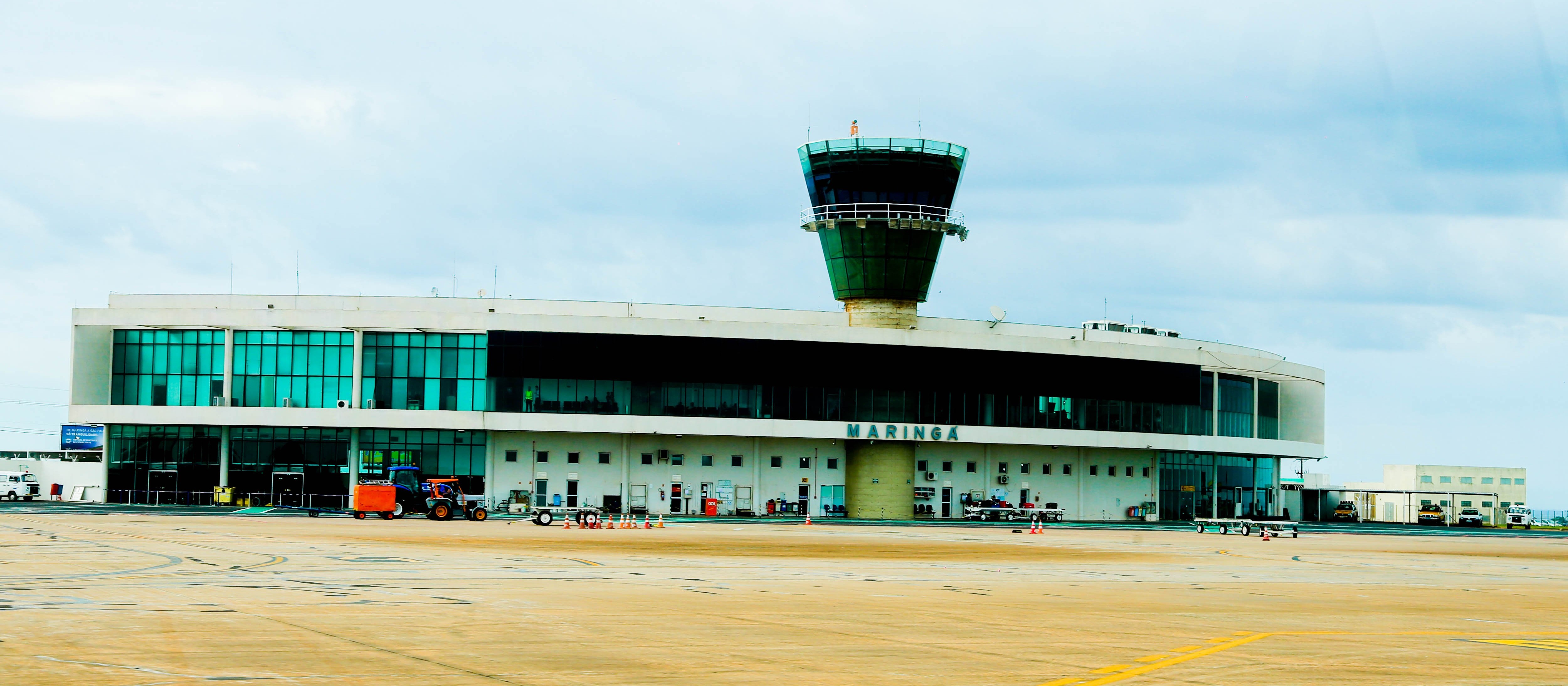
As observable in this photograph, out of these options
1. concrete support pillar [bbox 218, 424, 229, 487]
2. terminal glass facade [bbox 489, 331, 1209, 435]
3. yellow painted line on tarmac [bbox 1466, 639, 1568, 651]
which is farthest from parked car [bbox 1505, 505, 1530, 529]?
yellow painted line on tarmac [bbox 1466, 639, 1568, 651]

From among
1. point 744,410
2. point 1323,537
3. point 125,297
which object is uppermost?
point 125,297

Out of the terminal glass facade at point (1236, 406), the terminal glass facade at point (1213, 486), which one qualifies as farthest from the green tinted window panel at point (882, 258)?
the terminal glass facade at point (1236, 406)

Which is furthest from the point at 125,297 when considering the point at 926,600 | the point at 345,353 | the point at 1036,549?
the point at 926,600

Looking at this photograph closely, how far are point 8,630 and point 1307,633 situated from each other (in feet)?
59.7

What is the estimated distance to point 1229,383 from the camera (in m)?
115

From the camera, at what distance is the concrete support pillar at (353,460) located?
9412 cm

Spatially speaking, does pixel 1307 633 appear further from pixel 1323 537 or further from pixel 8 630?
pixel 1323 537

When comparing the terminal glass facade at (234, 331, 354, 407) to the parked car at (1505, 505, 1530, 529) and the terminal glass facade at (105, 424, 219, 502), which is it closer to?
the terminal glass facade at (105, 424, 219, 502)

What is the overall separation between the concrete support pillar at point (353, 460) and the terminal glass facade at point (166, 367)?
928 centimetres

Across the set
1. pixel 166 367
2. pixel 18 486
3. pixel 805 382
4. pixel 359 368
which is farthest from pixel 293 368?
pixel 805 382

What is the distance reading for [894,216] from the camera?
101 metres

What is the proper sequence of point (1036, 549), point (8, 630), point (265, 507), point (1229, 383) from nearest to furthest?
1. point (8, 630)
2. point (1036, 549)
3. point (265, 507)
4. point (1229, 383)

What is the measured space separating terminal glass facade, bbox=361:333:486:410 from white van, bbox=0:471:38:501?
26.6m

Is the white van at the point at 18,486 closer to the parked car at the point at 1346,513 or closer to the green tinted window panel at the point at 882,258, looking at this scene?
the green tinted window panel at the point at 882,258
